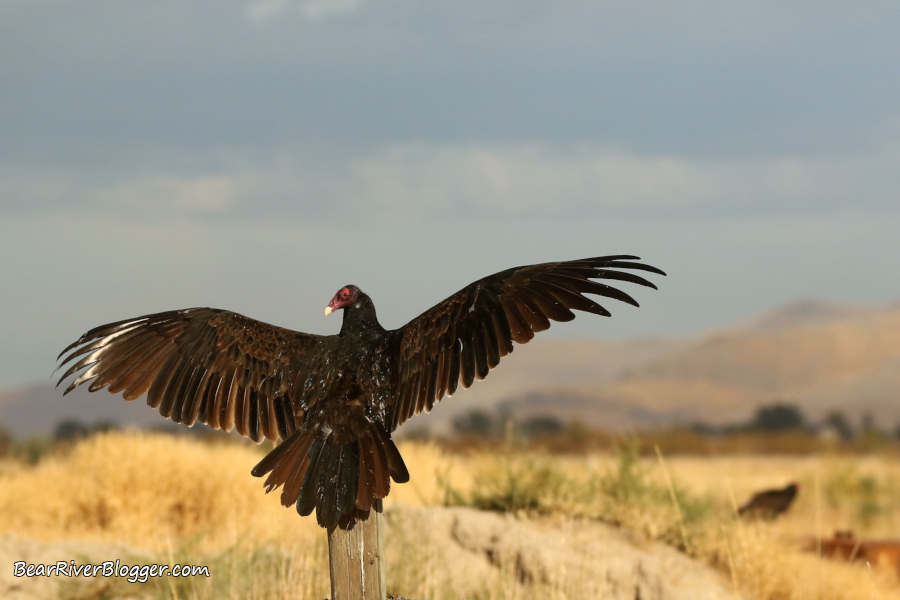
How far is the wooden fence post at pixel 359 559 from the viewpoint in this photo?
4.06 m

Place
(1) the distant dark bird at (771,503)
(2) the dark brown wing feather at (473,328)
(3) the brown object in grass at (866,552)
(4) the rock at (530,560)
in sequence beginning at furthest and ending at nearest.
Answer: (1) the distant dark bird at (771,503)
(3) the brown object in grass at (866,552)
(4) the rock at (530,560)
(2) the dark brown wing feather at (473,328)

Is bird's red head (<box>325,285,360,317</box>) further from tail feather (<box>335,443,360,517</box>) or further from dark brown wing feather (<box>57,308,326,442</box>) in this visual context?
tail feather (<box>335,443,360,517</box>)

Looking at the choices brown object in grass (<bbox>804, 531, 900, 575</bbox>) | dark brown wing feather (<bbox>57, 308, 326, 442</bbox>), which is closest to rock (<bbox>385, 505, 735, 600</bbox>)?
brown object in grass (<bbox>804, 531, 900, 575</bbox>)

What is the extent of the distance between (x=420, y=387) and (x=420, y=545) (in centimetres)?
319

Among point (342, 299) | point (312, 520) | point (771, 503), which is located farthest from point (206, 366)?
point (771, 503)

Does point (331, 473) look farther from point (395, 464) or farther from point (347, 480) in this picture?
point (395, 464)

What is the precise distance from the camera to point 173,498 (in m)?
10.0

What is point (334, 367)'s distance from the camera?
4281mm

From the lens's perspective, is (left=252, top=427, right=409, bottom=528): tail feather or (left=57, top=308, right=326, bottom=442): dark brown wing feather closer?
(left=252, top=427, right=409, bottom=528): tail feather

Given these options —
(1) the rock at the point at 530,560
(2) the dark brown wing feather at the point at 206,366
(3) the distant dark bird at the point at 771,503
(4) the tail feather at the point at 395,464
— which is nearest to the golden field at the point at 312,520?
(1) the rock at the point at 530,560

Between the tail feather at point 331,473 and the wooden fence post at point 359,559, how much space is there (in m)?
0.18

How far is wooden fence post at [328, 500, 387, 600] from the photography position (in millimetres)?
4059

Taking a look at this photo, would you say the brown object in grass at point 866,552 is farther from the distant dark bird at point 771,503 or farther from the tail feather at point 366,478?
the tail feather at point 366,478

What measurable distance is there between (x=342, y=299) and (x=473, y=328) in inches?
28.3
